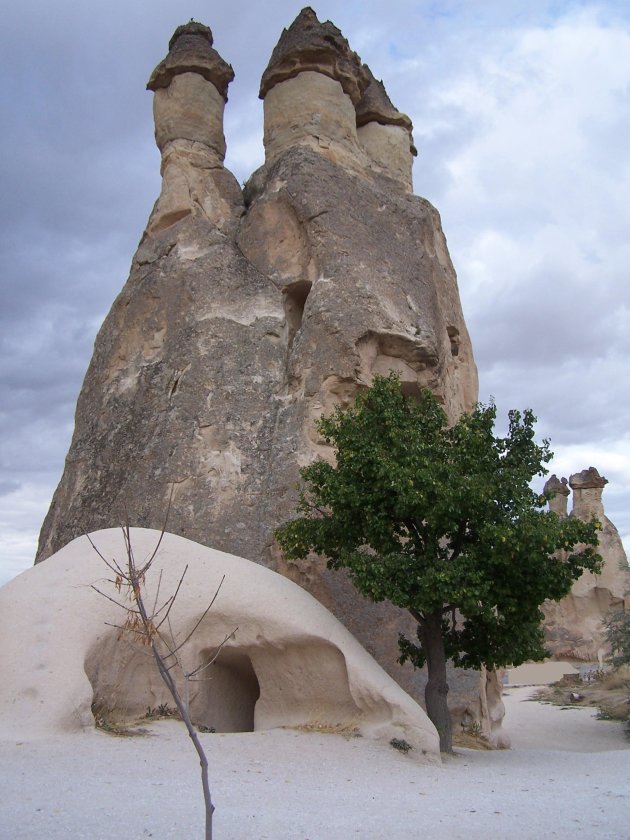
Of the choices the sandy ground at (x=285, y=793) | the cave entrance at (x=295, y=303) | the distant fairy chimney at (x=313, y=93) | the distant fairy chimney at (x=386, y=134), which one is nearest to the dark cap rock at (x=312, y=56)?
the distant fairy chimney at (x=313, y=93)

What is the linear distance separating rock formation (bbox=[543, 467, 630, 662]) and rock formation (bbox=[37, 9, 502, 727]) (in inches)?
620

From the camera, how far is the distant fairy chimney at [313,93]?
18.2 metres

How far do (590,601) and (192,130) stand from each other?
24174 millimetres

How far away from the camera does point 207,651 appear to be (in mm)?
9766

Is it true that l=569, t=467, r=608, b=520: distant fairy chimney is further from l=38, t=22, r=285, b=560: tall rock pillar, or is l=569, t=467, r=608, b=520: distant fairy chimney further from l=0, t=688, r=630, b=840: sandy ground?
l=0, t=688, r=630, b=840: sandy ground

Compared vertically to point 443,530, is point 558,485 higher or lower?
higher

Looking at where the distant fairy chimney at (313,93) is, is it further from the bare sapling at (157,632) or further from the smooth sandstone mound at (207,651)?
the bare sapling at (157,632)

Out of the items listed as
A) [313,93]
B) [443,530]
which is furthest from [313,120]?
[443,530]

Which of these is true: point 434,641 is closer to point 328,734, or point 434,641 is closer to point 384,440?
point 328,734

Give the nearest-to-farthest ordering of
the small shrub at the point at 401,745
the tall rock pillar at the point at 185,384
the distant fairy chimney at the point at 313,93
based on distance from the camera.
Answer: the small shrub at the point at 401,745, the tall rock pillar at the point at 185,384, the distant fairy chimney at the point at 313,93

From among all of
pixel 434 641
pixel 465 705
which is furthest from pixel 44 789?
pixel 465 705

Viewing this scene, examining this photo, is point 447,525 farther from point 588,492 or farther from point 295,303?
point 588,492

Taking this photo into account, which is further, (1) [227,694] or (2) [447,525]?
(1) [227,694]

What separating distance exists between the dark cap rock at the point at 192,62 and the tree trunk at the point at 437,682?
50.9ft
